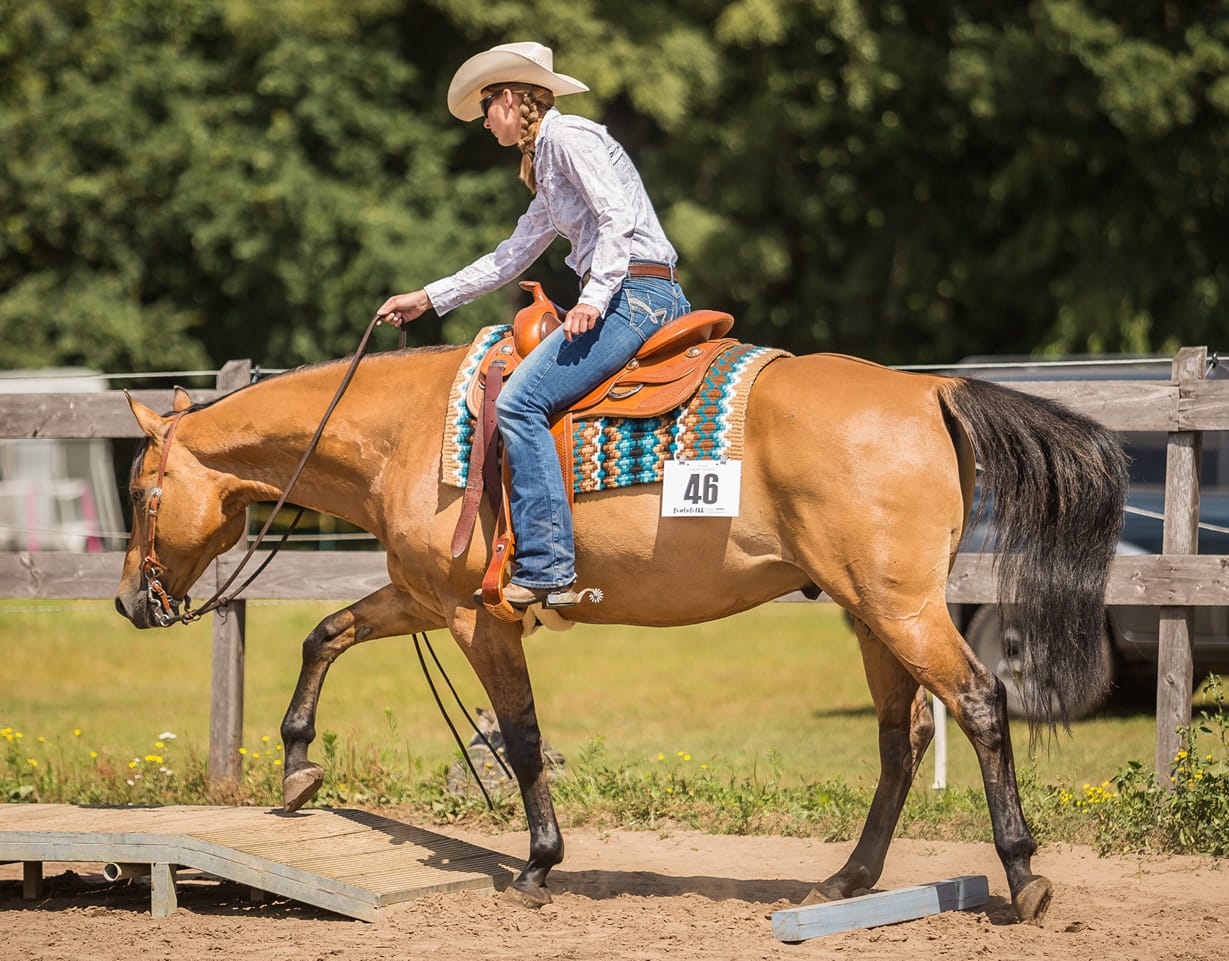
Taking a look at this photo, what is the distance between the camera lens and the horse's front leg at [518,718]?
18.6ft

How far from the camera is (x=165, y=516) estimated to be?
241 inches

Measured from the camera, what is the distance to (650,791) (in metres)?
7.18

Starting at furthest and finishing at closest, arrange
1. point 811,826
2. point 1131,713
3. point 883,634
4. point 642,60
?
point 642,60
point 1131,713
point 811,826
point 883,634

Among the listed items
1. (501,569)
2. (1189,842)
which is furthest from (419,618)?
(1189,842)

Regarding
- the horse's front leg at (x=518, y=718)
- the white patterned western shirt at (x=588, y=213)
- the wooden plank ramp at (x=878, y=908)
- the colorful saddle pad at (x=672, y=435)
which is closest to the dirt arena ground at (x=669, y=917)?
the wooden plank ramp at (x=878, y=908)

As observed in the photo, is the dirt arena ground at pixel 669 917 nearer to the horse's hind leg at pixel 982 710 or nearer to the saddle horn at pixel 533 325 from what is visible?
the horse's hind leg at pixel 982 710

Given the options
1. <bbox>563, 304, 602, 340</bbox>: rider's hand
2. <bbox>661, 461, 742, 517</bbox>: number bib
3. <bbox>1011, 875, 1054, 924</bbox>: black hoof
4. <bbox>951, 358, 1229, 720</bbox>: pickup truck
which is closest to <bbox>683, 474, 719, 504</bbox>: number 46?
<bbox>661, 461, 742, 517</bbox>: number bib

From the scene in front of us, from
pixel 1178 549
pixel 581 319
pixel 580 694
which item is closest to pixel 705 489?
pixel 581 319

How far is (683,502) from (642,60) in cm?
1659

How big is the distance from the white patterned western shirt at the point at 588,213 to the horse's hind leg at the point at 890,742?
159 cm

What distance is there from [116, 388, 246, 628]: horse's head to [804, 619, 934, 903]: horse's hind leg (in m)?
2.60

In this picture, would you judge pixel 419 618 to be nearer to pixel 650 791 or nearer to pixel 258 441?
pixel 258 441

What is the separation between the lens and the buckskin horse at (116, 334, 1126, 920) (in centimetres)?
515

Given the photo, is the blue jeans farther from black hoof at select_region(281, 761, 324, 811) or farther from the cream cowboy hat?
black hoof at select_region(281, 761, 324, 811)
